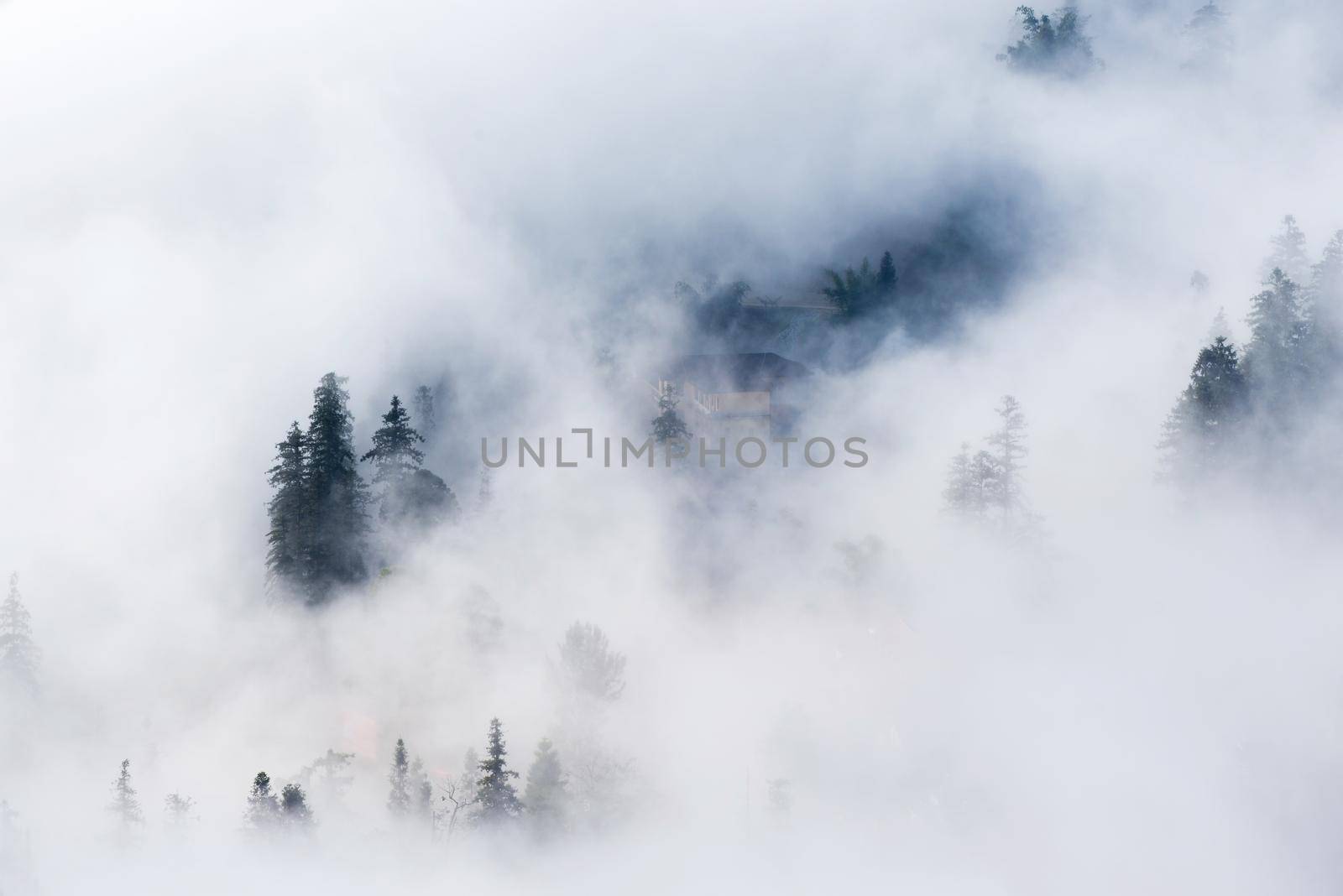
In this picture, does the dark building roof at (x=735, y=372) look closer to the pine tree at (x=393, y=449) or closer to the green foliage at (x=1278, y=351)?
the green foliage at (x=1278, y=351)

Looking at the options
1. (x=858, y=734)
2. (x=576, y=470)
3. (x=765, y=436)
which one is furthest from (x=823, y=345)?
(x=858, y=734)

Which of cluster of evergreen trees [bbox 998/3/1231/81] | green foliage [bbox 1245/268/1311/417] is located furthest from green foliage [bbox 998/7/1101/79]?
green foliage [bbox 1245/268/1311/417]

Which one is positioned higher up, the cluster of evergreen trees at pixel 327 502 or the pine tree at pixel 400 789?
the cluster of evergreen trees at pixel 327 502

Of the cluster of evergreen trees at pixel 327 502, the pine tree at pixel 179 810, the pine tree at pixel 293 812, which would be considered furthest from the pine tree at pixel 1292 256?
the pine tree at pixel 179 810

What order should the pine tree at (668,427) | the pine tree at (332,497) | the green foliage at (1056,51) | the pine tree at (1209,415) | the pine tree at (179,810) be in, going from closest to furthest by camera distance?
the pine tree at (179,810) → the pine tree at (332,497) → the pine tree at (1209,415) → the pine tree at (668,427) → the green foliage at (1056,51)

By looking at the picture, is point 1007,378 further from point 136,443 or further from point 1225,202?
point 136,443

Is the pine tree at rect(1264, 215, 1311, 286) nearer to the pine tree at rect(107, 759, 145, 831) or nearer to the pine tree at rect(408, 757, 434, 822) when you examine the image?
the pine tree at rect(408, 757, 434, 822)
